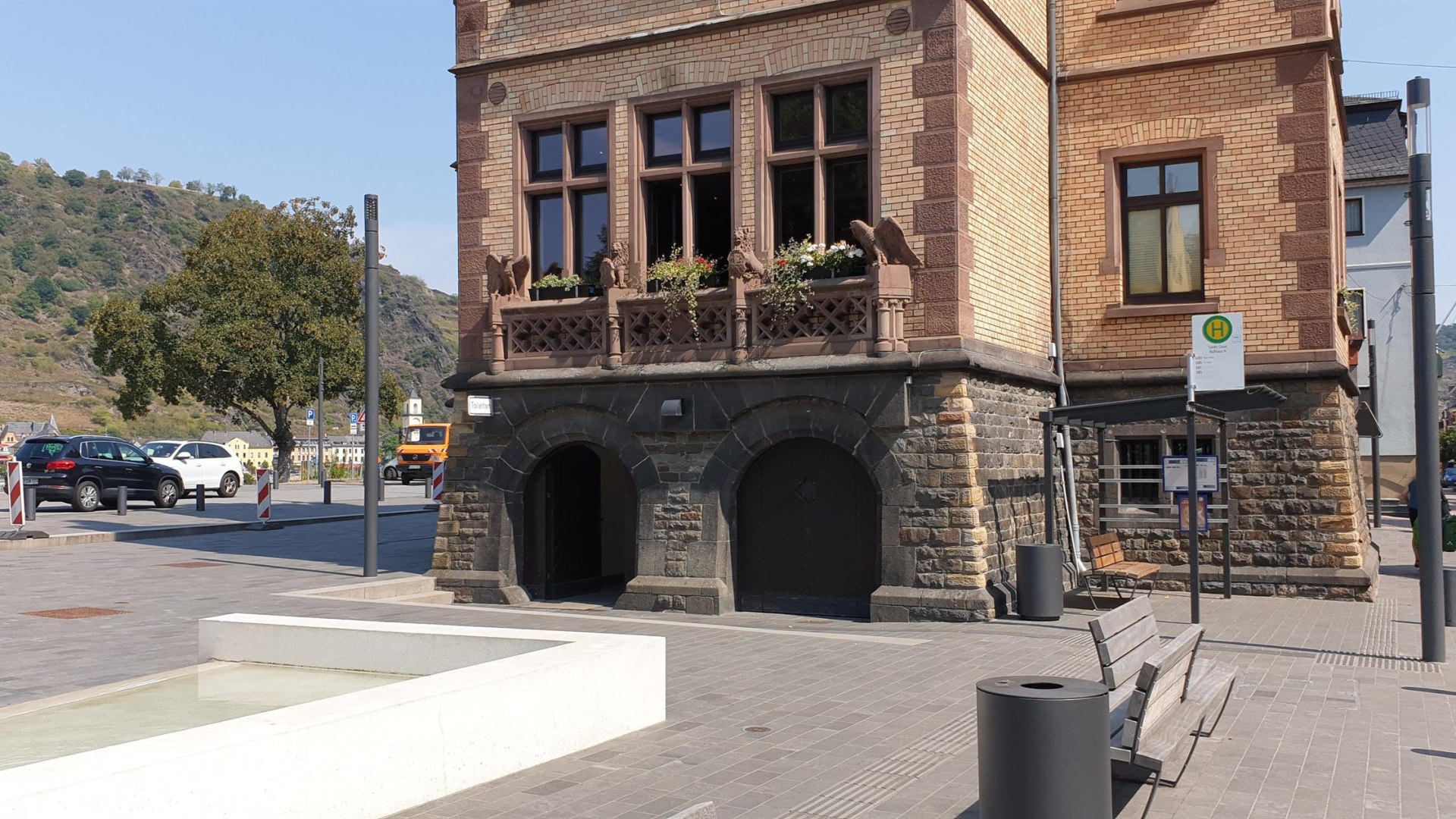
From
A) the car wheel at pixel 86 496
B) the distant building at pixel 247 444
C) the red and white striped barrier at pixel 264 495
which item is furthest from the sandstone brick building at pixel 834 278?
the distant building at pixel 247 444

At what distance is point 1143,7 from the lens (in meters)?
16.9

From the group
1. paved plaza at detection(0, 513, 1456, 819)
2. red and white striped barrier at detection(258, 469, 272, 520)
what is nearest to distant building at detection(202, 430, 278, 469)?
red and white striped barrier at detection(258, 469, 272, 520)

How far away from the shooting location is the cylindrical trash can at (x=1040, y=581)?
528 inches

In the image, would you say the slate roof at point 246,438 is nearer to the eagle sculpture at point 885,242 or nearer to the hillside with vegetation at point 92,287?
the hillside with vegetation at point 92,287

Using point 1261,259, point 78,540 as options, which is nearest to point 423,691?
point 1261,259

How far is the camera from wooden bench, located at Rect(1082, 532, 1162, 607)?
14594 millimetres

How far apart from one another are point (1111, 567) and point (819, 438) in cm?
393

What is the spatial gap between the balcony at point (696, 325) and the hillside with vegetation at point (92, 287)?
7106 cm

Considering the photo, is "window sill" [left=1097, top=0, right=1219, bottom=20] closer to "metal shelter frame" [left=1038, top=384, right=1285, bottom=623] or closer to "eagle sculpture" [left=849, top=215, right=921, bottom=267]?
"metal shelter frame" [left=1038, top=384, right=1285, bottom=623]

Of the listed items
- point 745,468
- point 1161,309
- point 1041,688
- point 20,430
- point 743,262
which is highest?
point 743,262

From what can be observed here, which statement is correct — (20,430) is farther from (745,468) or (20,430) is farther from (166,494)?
(745,468)

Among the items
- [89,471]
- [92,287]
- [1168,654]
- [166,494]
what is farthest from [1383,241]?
[92,287]

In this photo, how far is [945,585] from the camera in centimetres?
1345

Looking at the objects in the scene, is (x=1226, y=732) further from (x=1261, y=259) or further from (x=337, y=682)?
(x=1261, y=259)
